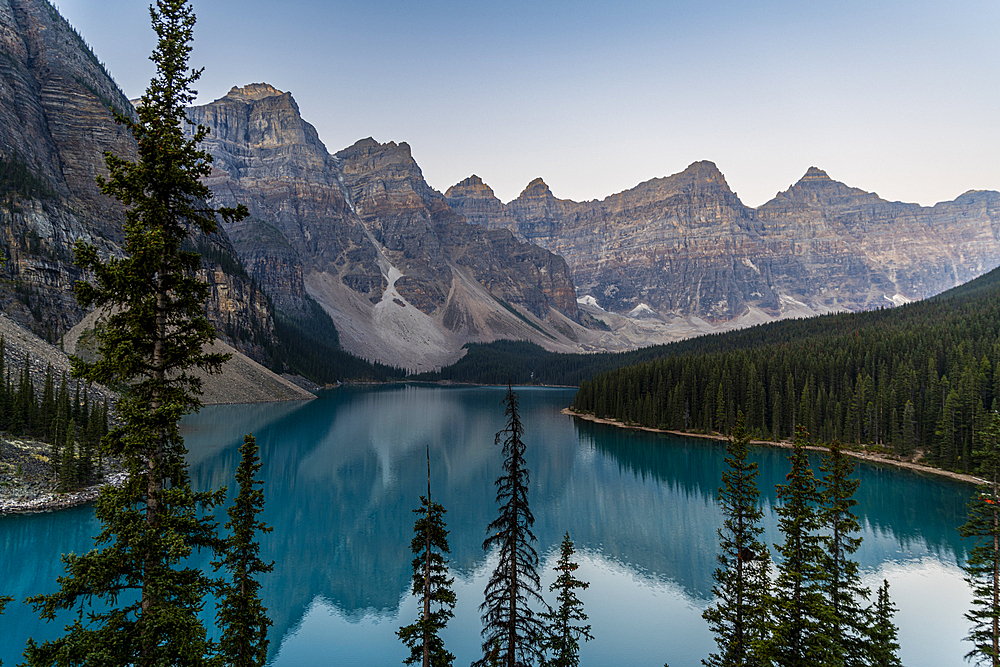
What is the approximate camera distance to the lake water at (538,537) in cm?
2422

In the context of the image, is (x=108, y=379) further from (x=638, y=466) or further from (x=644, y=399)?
(x=644, y=399)

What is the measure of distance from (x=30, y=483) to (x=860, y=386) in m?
90.6

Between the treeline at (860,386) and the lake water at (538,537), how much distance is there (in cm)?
812

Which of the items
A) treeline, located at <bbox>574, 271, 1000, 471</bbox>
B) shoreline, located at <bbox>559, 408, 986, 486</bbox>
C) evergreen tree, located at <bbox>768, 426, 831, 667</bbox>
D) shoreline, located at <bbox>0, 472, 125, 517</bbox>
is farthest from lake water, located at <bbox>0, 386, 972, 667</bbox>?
evergreen tree, located at <bbox>768, 426, 831, 667</bbox>

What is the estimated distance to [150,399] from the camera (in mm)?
9516

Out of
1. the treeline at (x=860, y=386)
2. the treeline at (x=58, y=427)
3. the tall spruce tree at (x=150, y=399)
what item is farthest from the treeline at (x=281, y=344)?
the tall spruce tree at (x=150, y=399)

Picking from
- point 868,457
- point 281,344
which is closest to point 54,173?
point 281,344

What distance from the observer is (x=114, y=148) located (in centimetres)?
12169

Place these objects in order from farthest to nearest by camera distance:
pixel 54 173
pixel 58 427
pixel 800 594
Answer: pixel 54 173, pixel 58 427, pixel 800 594

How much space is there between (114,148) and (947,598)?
523 ft

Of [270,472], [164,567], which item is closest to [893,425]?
[270,472]

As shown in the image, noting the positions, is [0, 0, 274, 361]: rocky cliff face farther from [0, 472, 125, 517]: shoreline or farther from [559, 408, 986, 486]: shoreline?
[559, 408, 986, 486]: shoreline

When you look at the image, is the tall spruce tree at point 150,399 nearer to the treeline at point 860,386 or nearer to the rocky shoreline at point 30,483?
the rocky shoreline at point 30,483

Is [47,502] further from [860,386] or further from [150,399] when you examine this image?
[860,386]
